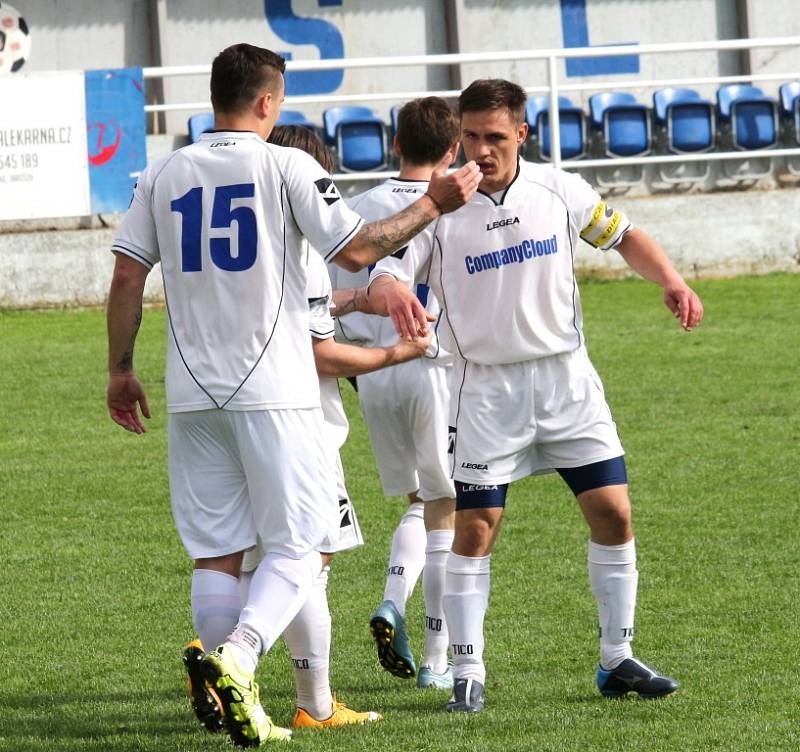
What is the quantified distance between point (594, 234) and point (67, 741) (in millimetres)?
2294

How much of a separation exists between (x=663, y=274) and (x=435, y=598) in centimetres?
142

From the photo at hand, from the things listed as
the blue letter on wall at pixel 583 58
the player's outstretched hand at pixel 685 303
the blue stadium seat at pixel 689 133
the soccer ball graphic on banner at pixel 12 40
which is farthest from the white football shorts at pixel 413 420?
the blue letter on wall at pixel 583 58

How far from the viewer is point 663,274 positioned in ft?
16.1

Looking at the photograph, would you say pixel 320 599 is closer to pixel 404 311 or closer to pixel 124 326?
pixel 404 311

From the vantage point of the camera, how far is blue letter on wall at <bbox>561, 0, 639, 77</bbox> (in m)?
20.7

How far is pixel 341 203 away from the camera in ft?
14.0

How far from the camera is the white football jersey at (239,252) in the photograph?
4.23m

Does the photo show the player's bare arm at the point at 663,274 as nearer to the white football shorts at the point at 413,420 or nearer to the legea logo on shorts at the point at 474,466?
the legea logo on shorts at the point at 474,466

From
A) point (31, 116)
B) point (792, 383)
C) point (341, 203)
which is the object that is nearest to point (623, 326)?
point (792, 383)

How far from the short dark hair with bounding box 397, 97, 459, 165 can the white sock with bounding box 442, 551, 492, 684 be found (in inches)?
59.2

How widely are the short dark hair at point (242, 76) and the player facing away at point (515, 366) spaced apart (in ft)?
2.47

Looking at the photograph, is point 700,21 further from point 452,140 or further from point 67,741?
point 67,741

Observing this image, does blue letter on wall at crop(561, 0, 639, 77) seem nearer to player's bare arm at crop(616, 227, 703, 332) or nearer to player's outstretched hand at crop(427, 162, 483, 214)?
player's bare arm at crop(616, 227, 703, 332)

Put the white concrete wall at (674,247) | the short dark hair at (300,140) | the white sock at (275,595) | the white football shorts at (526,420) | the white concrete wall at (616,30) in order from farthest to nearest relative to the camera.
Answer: the white concrete wall at (616,30), the white concrete wall at (674,247), the short dark hair at (300,140), the white football shorts at (526,420), the white sock at (275,595)
